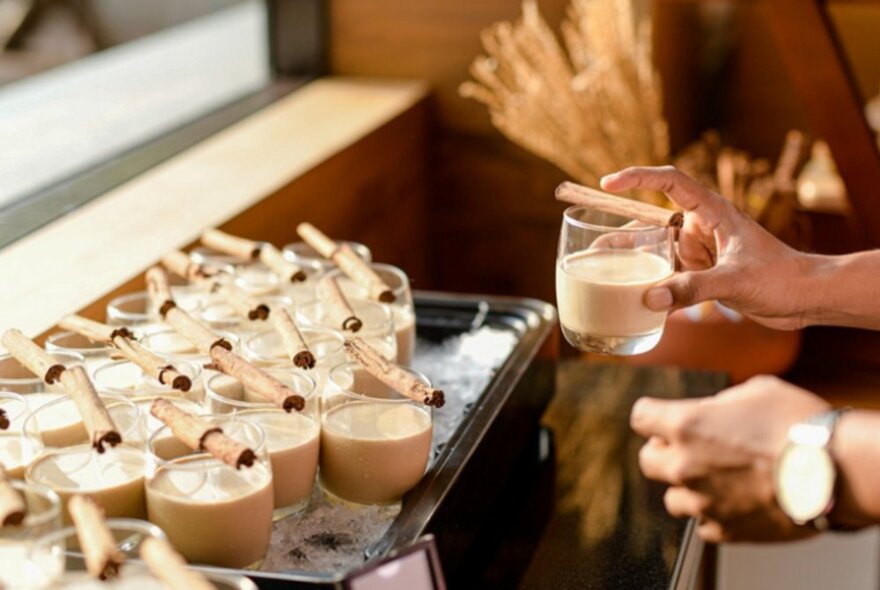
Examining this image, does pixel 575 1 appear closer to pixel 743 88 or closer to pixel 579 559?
pixel 743 88

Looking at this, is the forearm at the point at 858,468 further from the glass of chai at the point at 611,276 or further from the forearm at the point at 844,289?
the forearm at the point at 844,289

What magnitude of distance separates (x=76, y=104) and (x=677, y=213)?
1.99 metres

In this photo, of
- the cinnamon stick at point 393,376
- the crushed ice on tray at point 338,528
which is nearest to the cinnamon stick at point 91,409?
the crushed ice on tray at point 338,528

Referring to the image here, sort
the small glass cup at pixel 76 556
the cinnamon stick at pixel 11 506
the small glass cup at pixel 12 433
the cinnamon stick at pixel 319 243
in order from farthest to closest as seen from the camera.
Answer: the cinnamon stick at pixel 319 243 → the small glass cup at pixel 12 433 → the cinnamon stick at pixel 11 506 → the small glass cup at pixel 76 556

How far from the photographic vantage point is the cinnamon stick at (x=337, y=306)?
6.04ft

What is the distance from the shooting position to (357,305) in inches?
77.1

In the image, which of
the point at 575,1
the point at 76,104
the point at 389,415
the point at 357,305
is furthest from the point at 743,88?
the point at 389,415

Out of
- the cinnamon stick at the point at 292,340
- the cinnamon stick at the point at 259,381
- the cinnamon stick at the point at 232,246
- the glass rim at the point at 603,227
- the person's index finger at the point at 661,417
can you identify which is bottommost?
the cinnamon stick at the point at 232,246

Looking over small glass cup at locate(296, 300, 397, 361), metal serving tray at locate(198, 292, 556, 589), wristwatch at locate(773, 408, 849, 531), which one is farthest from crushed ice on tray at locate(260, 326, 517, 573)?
wristwatch at locate(773, 408, 849, 531)

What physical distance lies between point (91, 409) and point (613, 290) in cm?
68

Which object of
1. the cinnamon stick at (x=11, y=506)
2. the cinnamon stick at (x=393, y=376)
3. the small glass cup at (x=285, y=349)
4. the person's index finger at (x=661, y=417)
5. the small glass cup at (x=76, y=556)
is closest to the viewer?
the small glass cup at (x=76, y=556)

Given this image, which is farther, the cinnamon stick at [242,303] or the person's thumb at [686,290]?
the cinnamon stick at [242,303]

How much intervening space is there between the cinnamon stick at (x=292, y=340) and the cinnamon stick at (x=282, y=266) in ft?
0.64

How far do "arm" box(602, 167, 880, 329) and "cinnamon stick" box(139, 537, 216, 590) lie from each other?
733mm
